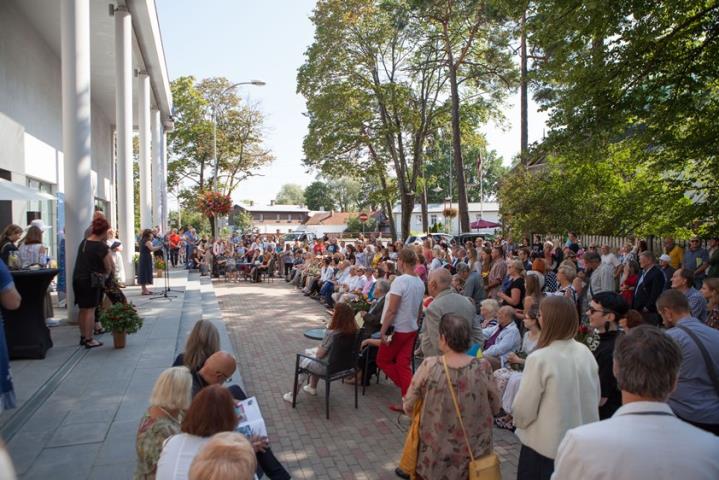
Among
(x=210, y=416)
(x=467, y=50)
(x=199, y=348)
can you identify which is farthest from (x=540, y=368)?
(x=467, y=50)

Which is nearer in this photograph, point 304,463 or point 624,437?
point 624,437

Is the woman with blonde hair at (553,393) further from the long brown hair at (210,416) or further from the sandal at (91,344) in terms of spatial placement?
the sandal at (91,344)

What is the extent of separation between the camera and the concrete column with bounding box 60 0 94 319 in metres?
8.42

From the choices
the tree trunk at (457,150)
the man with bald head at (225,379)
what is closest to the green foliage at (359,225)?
the tree trunk at (457,150)

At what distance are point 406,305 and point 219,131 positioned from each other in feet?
123

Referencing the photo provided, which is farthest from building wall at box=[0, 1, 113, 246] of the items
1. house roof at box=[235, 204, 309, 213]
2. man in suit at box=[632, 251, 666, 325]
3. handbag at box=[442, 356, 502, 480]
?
house roof at box=[235, 204, 309, 213]

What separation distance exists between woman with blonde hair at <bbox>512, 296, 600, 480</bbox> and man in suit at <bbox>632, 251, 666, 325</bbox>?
19.1ft

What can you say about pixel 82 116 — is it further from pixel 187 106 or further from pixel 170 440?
pixel 187 106

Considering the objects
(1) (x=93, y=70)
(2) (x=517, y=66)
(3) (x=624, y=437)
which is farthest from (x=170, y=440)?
(2) (x=517, y=66)

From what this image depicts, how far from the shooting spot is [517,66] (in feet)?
75.1

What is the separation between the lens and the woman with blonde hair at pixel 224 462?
179 cm

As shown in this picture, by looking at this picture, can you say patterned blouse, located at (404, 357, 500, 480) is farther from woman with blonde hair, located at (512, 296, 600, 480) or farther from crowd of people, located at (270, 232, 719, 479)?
woman with blonde hair, located at (512, 296, 600, 480)

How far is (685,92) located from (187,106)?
1478 inches

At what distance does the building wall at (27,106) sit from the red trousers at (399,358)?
10.1 metres
